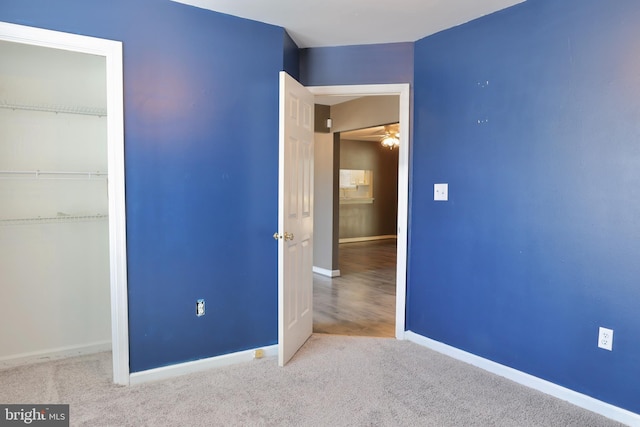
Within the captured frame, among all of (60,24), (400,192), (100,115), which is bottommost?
(400,192)

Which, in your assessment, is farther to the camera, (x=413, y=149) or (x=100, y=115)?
(x=413, y=149)

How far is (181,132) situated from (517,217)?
7.42 feet

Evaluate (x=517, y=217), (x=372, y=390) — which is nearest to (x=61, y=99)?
(x=372, y=390)

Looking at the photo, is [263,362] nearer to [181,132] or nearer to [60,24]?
[181,132]

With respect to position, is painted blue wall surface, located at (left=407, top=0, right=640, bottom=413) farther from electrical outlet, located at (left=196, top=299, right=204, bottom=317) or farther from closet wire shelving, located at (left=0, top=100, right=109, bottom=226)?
closet wire shelving, located at (left=0, top=100, right=109, bottom=226)

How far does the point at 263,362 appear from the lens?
113 inches

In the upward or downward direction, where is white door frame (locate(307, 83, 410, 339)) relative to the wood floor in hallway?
upward

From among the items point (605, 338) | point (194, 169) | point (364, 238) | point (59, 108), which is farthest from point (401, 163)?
point (364, 238)

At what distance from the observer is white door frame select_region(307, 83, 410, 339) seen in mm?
3297

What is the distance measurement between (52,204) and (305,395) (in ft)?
7.37

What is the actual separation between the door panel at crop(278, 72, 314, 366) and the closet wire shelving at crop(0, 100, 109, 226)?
1.42 metres

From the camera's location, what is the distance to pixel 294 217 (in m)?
2.96

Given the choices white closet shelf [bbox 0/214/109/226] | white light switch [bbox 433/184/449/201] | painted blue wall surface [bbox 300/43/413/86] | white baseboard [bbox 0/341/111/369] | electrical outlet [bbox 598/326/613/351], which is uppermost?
painted blue wall surface [bbox 300/43/413/86]

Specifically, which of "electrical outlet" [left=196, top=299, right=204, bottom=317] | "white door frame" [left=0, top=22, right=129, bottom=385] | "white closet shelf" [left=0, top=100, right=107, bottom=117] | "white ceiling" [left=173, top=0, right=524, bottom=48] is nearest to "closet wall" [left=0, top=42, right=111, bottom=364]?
"white closet shelf" [left=0, top=100, right=107, bottom=117]
